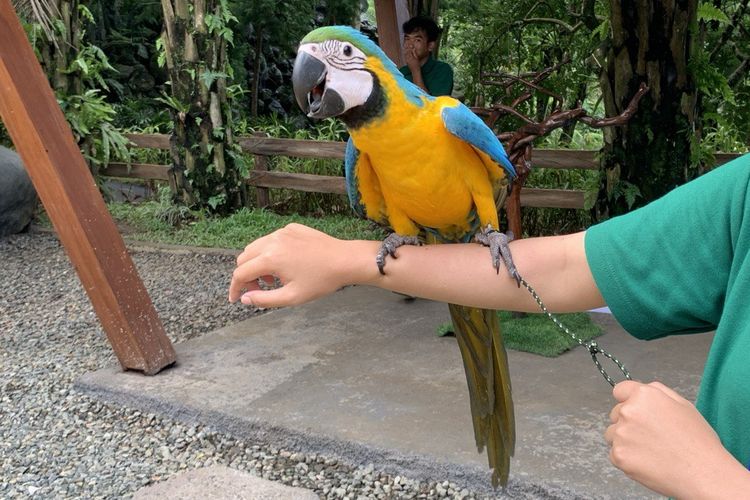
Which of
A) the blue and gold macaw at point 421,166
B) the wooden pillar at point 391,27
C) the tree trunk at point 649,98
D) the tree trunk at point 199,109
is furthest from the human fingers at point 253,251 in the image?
the tree trunk at point 199,109

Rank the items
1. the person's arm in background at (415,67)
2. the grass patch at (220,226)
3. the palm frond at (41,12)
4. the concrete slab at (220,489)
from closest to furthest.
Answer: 1. the concrete slab at (220,489)
2. the person's arm in background at (415,67)
3. the palm frond at (41,12)
4. the grass patch at (220,226)

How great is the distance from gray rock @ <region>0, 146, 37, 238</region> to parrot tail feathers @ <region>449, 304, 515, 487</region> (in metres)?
4.87

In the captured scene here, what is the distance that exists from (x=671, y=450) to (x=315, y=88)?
2.35ft

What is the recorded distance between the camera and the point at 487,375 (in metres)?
1.36

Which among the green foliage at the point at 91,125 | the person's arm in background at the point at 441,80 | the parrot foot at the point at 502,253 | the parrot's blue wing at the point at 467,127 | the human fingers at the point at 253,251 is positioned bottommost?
the green foliage at the point at 91,125

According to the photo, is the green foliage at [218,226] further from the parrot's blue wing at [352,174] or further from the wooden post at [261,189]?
the parrot's blue wing at [352,174]

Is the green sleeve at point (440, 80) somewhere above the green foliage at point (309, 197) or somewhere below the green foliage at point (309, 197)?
above

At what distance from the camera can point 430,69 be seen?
3213 millimetres

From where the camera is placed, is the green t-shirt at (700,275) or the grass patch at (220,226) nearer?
the green t-shirt at (700,275)

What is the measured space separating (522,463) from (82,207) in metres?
1.71

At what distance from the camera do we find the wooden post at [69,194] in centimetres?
253

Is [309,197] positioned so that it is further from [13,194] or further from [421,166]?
[421,166]

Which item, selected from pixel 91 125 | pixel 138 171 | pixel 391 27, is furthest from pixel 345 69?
pixel 138 171

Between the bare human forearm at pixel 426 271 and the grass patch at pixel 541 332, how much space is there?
1.99 m
